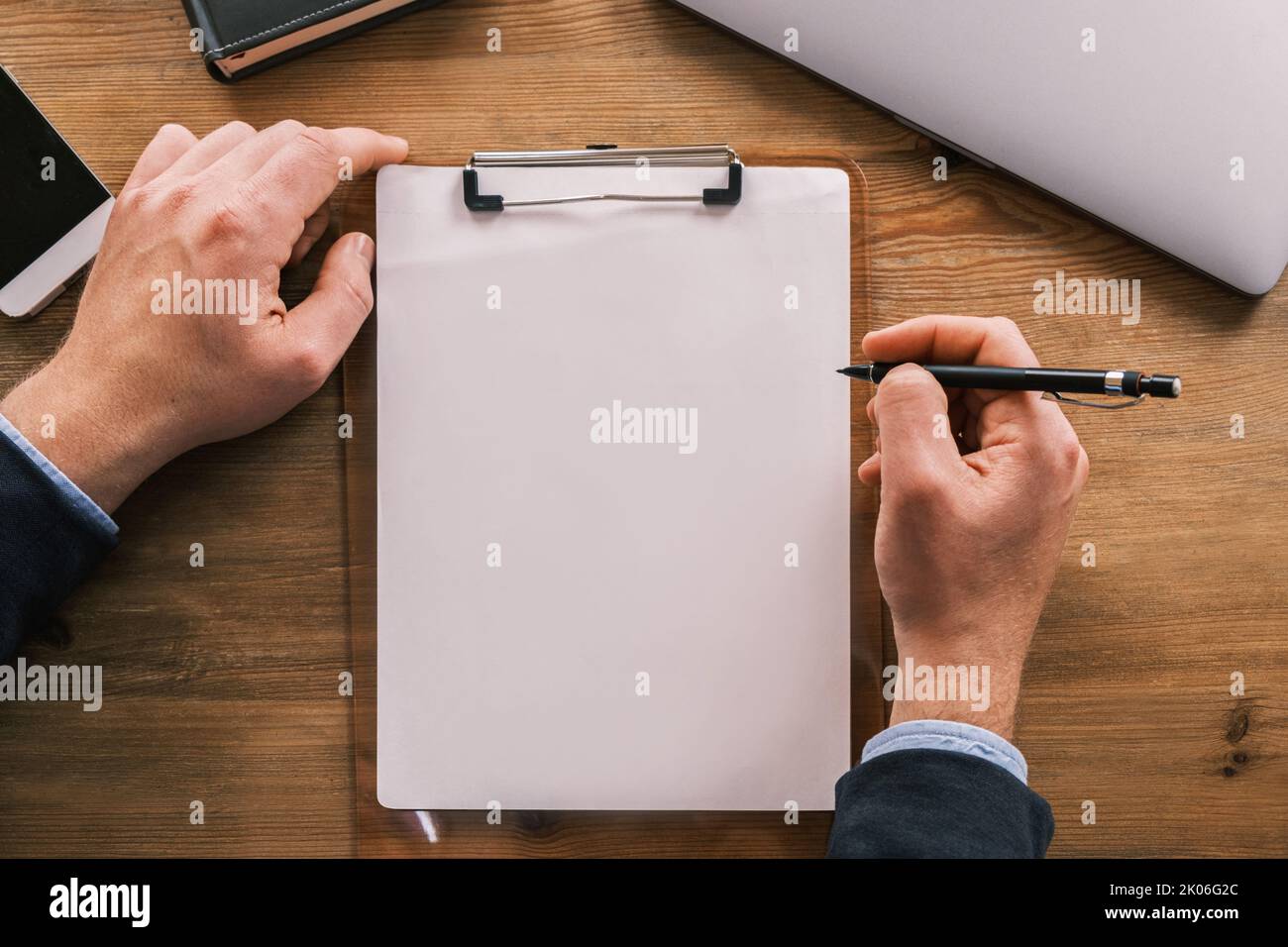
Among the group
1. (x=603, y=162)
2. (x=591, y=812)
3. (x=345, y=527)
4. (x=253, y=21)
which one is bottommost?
(x=591, y=812)

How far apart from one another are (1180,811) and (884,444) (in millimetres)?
384

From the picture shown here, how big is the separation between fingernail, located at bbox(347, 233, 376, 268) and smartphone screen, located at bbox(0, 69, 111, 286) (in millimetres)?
202

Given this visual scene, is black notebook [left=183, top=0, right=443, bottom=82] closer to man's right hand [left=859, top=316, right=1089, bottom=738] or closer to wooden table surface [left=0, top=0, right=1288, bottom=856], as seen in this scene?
wooden table surface [left=0, top=0, right=1288, bottom=856]

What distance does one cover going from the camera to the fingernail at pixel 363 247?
0.73m

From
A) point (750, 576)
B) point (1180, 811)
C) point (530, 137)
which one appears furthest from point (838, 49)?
point (1180, 811)

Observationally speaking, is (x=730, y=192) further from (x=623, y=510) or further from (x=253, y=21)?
(x=253, y=21)

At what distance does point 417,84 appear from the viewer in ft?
2.48

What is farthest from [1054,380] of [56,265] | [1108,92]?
[56,265]

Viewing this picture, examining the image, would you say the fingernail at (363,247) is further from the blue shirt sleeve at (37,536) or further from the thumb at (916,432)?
the thumb at (916,432)

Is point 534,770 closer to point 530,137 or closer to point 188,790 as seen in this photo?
point 188,790

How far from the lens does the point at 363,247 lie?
0.73 m

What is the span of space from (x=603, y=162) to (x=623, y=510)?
272 millimetres

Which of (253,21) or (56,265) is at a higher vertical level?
(253,21)

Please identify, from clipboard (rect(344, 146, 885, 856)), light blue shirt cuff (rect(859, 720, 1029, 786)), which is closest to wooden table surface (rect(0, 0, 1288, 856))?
clipboard (rect(344, 146, 885, 856))
